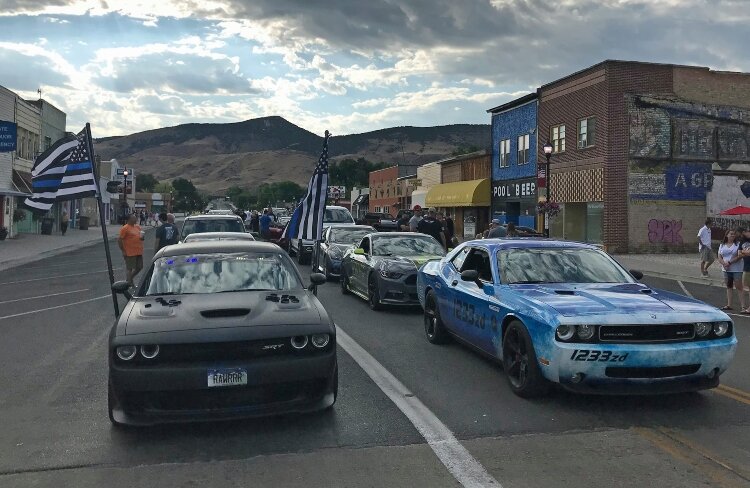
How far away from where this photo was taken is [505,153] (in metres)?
41.4

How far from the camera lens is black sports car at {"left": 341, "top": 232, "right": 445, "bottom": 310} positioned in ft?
38.1

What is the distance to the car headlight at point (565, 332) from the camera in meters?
5.52

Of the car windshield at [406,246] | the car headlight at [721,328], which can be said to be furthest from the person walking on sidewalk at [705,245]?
the car headlight at [721,328]

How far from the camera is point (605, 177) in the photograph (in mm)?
30484

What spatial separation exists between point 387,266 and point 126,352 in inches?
281

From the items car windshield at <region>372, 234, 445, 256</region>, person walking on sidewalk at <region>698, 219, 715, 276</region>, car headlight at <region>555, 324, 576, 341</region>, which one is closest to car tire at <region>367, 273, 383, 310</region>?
car windshield at <region>372, 234, 445, 256</region>

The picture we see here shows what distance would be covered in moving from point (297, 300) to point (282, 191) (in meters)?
166

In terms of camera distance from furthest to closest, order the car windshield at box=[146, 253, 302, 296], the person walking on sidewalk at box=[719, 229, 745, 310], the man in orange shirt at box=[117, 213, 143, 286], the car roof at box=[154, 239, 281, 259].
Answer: the man in orange shirt at box=[117, 213, 143, 286], the person walking on sidewalk at box=[719, 229, 745, 310], the car roof at box=[154, 239, 281, 259], the car windshield at box=[146, 253, 302, 296]

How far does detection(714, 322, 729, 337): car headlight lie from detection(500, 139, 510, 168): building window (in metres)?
35.9

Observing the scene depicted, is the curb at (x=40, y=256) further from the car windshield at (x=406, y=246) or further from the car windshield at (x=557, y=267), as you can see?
the car windshield at (x=557, y=267)

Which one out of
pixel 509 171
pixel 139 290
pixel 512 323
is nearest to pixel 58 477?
pixel 139 290

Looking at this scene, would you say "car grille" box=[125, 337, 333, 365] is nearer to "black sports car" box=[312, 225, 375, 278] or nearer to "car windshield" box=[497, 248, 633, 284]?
"car windshield" box=[497, 248, 633, 284]

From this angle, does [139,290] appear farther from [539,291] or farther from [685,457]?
[685,457]

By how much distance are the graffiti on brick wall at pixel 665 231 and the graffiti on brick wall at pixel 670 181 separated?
1118mm
